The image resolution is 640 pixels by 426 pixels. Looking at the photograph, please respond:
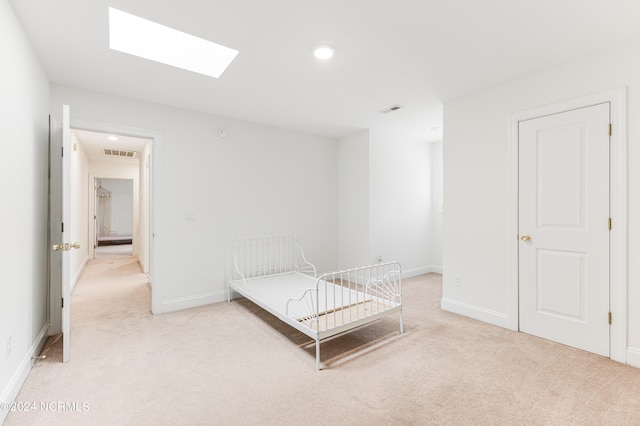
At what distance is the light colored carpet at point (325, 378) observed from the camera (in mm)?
1749

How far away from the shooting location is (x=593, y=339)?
2.46 meters

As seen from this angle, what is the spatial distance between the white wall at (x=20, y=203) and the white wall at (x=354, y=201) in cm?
374

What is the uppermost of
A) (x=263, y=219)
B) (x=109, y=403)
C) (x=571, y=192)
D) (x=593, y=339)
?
(x=571, y=192)

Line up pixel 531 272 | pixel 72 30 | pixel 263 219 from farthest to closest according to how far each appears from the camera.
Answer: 1. pixel 263 219
2. pixel 531 272
3. pixel 72 30

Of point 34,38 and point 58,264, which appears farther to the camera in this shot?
point 58,264

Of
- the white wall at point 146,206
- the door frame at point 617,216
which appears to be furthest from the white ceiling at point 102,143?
the door frame at point 617,216

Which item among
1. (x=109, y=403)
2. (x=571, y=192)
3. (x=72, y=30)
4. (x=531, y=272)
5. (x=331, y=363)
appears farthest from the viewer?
(x=531, y=272)

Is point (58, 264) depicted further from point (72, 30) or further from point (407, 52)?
point (407, 52)

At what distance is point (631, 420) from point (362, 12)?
2856mm

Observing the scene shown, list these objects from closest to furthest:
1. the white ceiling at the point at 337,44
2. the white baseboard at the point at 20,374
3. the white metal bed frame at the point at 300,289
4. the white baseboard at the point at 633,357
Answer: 1. the white baseboard at the point at 20,374
2. the white ceiling at the point at 337,44
3. the white baseboard at the point at 633,357
4. the white metal bed frame at the point at 300,289

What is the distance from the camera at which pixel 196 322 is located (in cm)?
320

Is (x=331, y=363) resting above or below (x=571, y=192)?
below

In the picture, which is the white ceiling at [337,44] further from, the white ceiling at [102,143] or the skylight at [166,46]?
the white ceiling at [102,143]

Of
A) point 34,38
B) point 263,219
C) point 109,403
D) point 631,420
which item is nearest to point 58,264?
point 109,403
